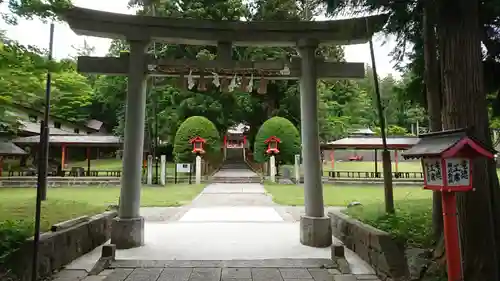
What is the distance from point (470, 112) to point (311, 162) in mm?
3585

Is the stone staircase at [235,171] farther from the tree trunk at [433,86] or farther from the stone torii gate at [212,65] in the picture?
the tree trunk at [433,86]

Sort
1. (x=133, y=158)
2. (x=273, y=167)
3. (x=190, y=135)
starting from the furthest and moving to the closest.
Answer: (x=273, y=167)
(x=190, y=135)
(x=133, y=158)

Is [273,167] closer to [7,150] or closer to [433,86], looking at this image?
[7,150]

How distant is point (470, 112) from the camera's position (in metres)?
4.31

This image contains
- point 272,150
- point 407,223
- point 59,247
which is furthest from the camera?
point 272,150

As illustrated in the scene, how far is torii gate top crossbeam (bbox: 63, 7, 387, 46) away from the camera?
23.7ft

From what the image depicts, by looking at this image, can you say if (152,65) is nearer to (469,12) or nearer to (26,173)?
(469,12)

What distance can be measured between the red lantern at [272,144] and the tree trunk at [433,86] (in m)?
20.8

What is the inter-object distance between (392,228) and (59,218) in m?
6.07

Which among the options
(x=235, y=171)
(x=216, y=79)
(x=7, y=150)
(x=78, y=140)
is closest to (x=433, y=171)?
(x=216, y=79)

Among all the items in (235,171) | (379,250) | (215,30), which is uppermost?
(215,30)

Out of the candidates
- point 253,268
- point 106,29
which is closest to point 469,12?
point 253,268

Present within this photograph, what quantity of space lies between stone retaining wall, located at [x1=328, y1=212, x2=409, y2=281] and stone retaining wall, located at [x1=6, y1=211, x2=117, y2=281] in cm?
460

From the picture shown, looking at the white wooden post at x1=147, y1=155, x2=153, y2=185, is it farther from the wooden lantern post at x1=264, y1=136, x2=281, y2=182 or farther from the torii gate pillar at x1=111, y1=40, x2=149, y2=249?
the torii gate pillar at x1=111, y1=40, x2=149, y2=249
